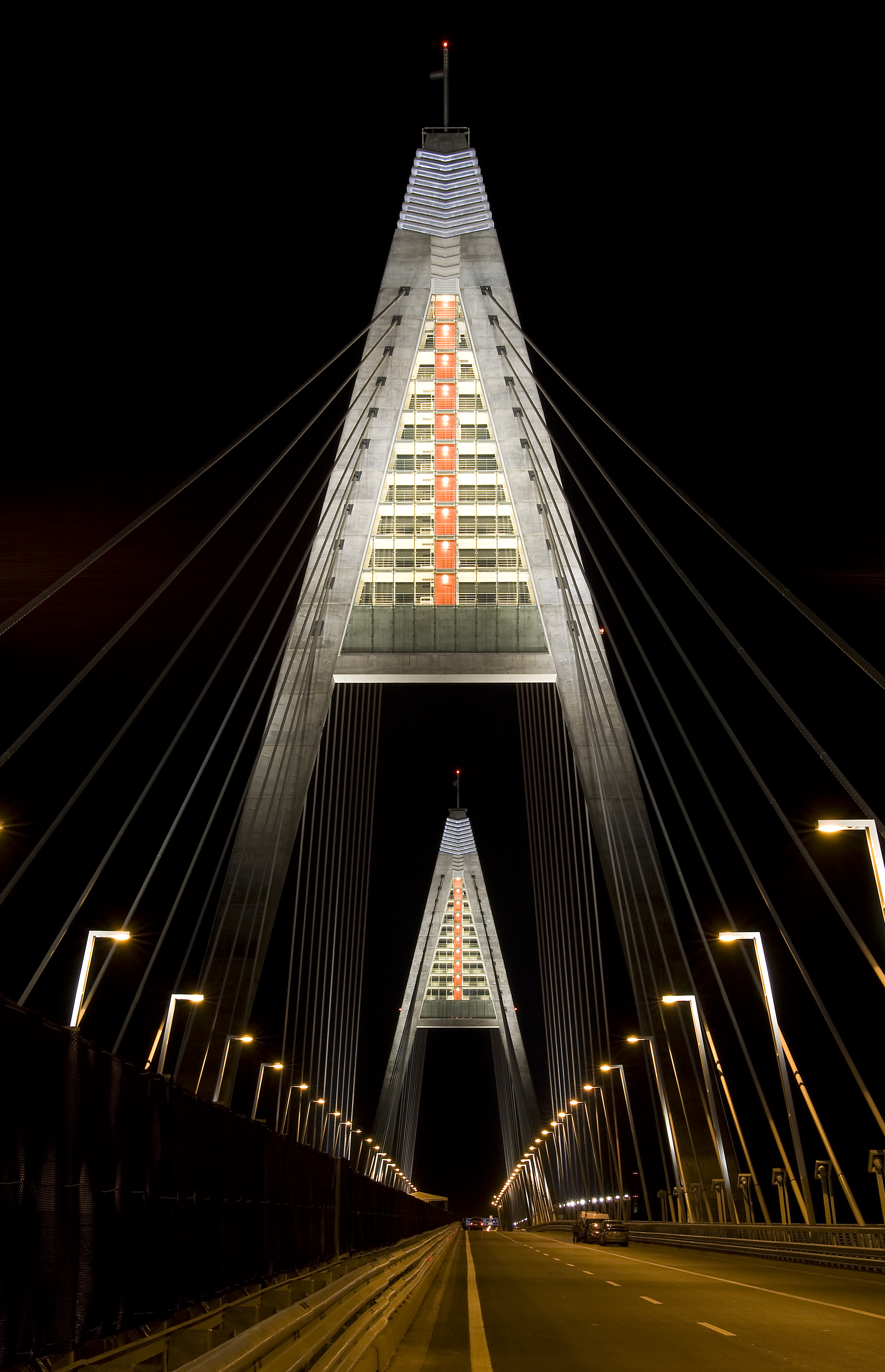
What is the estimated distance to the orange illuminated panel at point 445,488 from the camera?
43531mm

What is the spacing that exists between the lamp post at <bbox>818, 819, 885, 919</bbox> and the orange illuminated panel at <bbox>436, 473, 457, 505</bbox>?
2475cm

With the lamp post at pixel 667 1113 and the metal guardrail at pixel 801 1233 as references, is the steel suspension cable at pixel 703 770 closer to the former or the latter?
the metal guardrail at pixel 801 1233

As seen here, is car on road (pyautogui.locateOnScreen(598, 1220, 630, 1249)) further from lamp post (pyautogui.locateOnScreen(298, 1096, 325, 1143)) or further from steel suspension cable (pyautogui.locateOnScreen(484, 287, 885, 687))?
steel suspension cable (pyautogui.locateOnScreen(484, 287, 885, 687))

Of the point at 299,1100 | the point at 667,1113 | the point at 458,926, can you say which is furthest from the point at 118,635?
the point at 458,926

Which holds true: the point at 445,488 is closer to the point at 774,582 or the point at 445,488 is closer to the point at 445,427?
the point at 445,427

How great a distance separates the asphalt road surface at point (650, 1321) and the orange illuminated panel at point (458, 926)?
4172 inches

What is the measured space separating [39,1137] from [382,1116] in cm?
10437

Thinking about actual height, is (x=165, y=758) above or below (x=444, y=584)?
below

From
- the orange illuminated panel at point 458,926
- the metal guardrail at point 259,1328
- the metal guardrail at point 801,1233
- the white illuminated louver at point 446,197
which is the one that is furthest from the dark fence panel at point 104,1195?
the orange illuminated panel at point 458,926

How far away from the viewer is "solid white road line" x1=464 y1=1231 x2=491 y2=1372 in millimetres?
10014

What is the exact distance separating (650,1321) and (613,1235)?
98.6 ft

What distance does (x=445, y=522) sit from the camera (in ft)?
144

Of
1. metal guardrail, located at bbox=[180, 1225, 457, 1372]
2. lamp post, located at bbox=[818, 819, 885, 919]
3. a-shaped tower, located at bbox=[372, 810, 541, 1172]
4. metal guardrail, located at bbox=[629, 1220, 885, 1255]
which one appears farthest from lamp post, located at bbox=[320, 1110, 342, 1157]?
metal guardrail, located at bbox=[180, 1225, 457, 1372]

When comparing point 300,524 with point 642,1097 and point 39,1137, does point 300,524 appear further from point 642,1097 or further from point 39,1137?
point 642,1097
